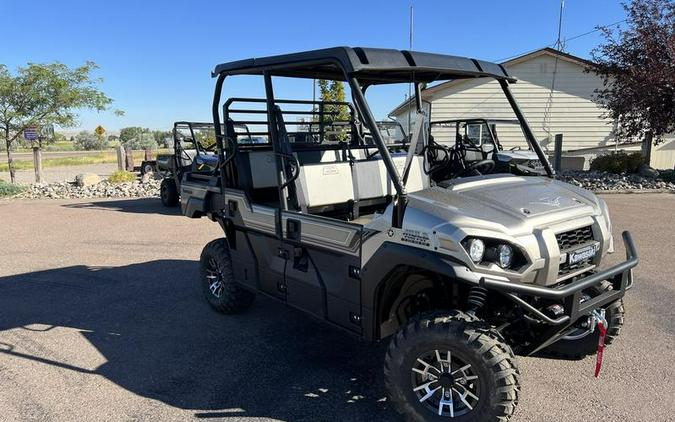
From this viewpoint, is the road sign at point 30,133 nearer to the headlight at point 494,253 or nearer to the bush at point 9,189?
the bush at point 9,189

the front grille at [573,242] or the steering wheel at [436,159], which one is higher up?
the steering wheel at [436,159]

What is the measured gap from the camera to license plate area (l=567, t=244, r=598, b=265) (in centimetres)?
276

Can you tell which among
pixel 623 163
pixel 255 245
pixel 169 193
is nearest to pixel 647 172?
pixel 623 163

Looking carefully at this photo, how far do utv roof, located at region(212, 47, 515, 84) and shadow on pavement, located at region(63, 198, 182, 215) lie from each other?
778 centimetres

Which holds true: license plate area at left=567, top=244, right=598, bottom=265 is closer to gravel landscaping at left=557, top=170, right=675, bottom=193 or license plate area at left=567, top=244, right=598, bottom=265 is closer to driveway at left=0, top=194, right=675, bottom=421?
driveway at left=0, top=194, right=675, bottom=421

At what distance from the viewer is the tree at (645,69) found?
41.3 feet

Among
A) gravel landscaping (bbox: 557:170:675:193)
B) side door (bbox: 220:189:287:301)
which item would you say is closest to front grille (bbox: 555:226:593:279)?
side door (bbox: 220:189:287:301)

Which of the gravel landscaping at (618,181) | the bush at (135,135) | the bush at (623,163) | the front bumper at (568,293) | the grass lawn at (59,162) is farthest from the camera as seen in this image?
the bush at (135,135)

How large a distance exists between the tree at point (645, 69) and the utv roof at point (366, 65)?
11264 mm

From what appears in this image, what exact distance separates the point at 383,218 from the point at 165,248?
541 cm

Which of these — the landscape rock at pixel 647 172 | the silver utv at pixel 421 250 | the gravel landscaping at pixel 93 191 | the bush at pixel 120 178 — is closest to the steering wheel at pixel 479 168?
the silver utv at pixel 421 250

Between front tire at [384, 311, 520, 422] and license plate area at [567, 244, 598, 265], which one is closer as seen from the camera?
front tire at [384, 311, 520, 422]

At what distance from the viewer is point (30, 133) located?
15.1m

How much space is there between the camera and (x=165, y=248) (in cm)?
746
